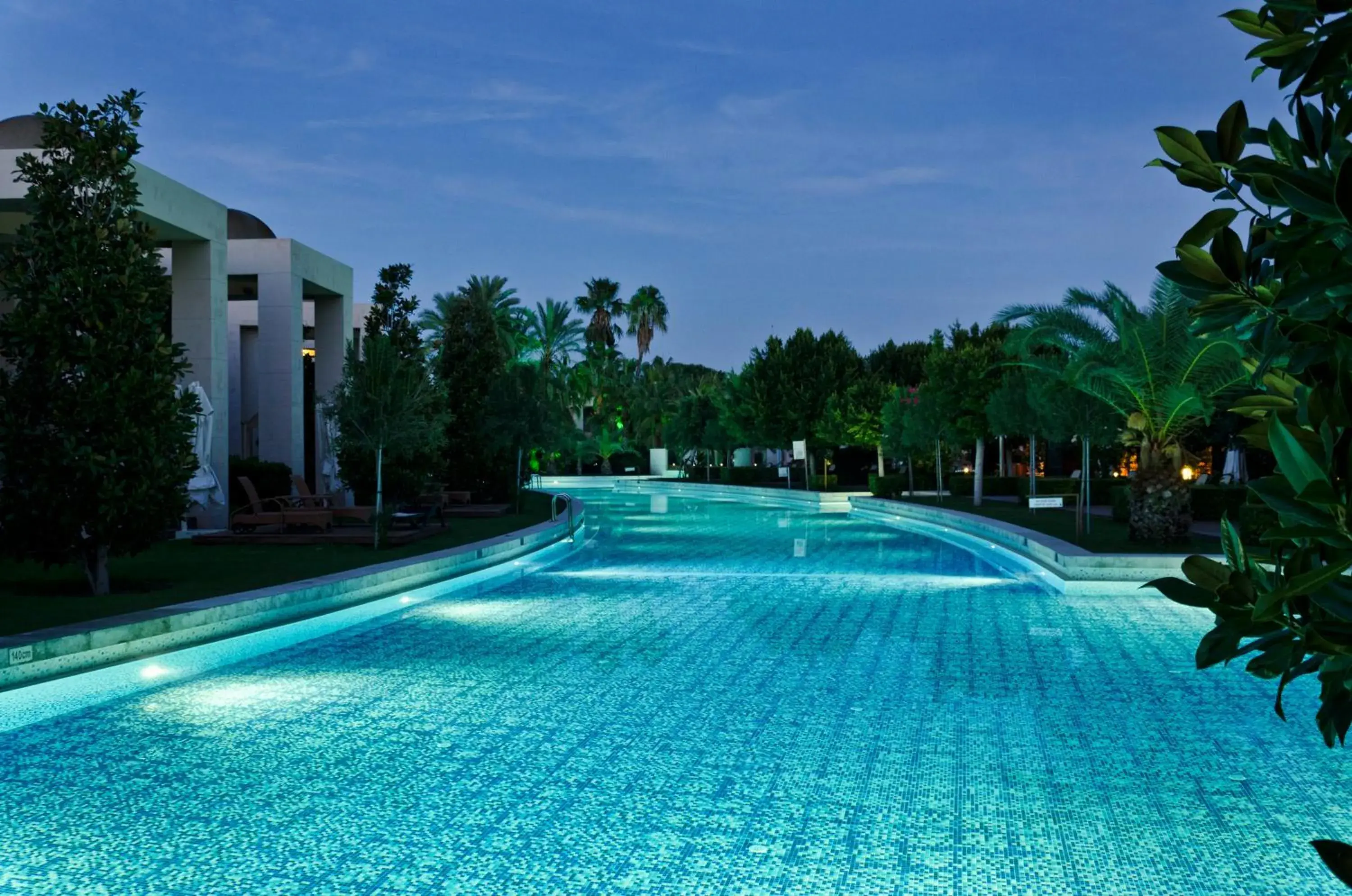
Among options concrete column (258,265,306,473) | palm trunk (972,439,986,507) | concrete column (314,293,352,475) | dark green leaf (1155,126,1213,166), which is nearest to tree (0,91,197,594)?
dark green leaf (1155,126,1213,166)

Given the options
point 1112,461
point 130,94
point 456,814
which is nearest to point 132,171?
point 130,94

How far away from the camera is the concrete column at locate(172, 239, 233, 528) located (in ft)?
63.6

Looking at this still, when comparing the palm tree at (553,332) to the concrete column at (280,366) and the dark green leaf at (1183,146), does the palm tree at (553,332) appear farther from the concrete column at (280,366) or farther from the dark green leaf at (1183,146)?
the dark green leaf at (1183,146)

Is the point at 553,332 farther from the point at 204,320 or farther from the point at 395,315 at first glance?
the point at 204,320

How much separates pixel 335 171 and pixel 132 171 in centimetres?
4029

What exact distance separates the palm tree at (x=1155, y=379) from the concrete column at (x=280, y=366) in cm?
1458

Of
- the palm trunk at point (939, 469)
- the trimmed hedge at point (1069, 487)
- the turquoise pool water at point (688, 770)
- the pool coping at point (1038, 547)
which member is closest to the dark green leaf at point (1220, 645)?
the pool coping at point (1038, 547)

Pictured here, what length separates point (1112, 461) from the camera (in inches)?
1893

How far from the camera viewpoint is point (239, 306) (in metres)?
29.9

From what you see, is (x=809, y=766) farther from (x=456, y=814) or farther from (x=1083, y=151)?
(x=1083, y=151)

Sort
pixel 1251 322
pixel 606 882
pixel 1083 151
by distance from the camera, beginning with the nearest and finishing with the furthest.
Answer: pixel 1251 322 < pixel 606 882 < pixel 1083 151

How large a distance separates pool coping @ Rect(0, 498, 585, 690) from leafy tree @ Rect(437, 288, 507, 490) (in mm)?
12784

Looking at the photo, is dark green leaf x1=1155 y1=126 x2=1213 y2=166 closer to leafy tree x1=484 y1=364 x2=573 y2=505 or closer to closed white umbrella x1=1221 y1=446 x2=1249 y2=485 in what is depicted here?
leafy tree x1=484 y1=364 x2=573 y2=505

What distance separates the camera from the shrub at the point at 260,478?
2170 cm
